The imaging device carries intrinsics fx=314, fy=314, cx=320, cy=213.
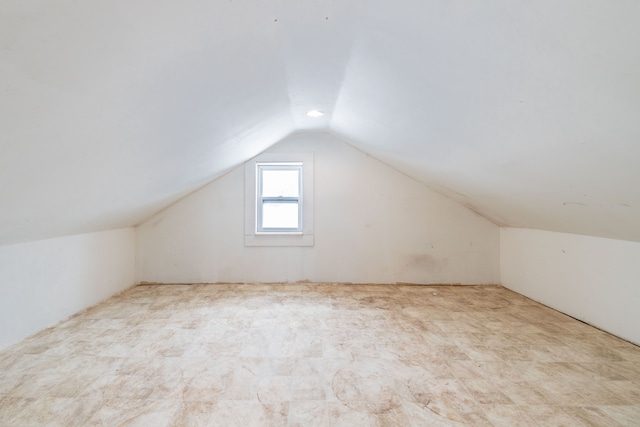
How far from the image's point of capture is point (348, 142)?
396 cm

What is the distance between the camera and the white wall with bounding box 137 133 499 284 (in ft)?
13.1

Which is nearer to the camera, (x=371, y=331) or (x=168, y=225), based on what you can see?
(x=371, y=331)

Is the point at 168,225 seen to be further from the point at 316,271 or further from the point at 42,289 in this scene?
the point at 316,271

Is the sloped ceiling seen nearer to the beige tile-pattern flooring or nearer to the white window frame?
the beige tile-pattern flooring

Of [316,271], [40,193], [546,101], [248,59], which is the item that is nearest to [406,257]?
[316,271]

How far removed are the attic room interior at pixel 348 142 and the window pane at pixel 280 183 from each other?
47cm

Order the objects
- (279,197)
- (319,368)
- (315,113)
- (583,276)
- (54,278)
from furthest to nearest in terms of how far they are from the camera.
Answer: (279,197)
(315,113)
(583,276)
(54,278)
(319,368)

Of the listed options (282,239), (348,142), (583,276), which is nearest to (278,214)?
(282,239)

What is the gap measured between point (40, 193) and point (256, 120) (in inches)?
59.3

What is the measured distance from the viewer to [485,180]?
2672 mm

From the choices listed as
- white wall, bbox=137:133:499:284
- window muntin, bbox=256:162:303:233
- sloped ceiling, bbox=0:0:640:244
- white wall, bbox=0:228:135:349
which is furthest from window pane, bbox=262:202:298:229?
white wall, bbox=0:228:135:349

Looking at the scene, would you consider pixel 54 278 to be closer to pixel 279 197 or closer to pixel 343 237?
pixel 279 197

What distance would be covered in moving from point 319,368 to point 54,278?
7.82 ft

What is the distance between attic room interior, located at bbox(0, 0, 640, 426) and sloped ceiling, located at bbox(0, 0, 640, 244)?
0.04ft
